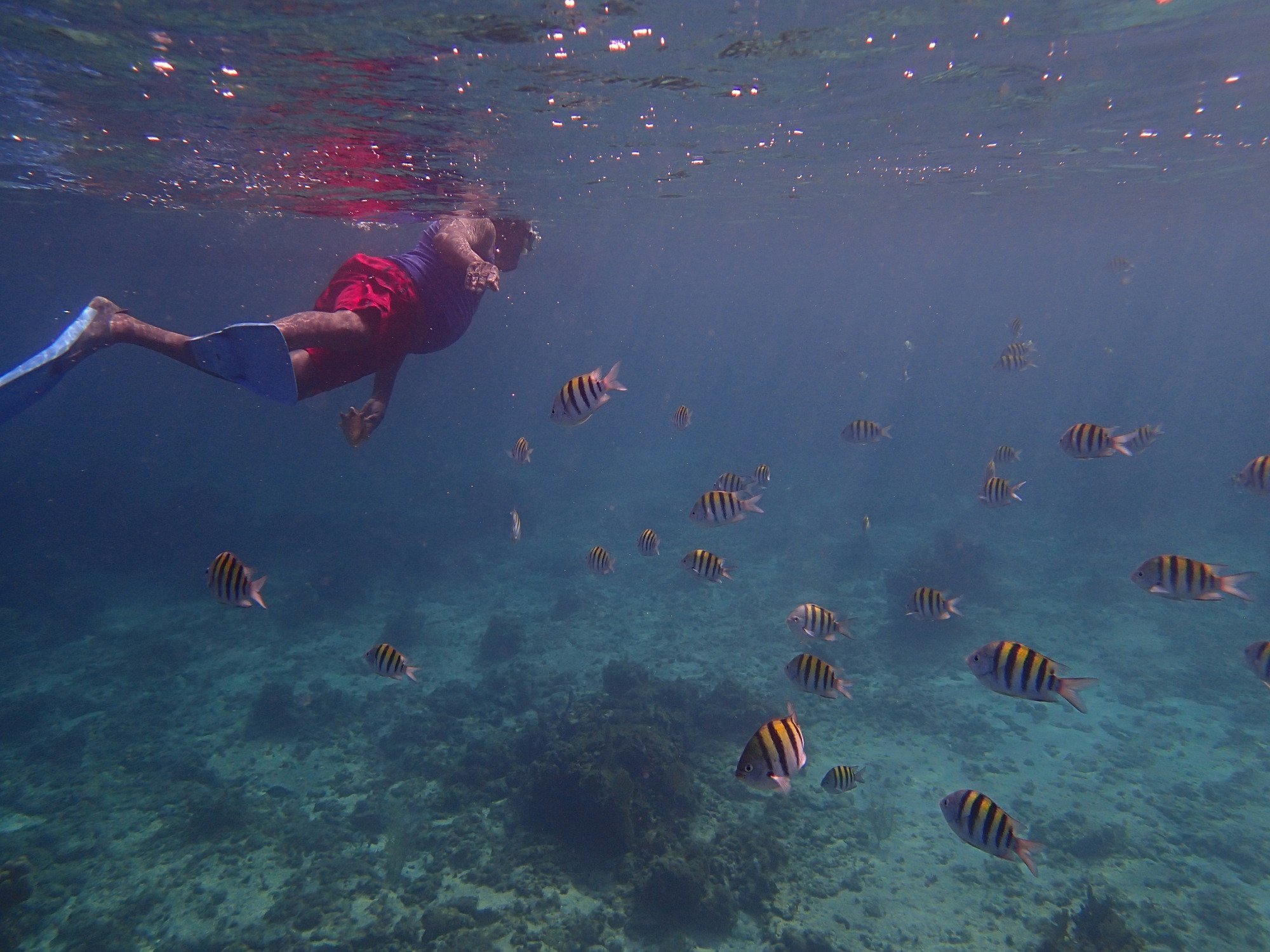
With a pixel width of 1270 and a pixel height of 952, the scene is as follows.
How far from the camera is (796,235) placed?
145 ft

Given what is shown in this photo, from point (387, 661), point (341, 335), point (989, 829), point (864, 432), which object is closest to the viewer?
point (989, 829)

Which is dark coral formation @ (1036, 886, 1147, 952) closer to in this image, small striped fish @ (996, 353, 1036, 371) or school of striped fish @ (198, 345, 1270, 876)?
school of striped fish @ (198, 345, 1270, 876)

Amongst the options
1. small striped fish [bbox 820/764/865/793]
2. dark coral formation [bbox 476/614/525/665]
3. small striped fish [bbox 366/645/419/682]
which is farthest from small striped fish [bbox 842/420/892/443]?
dark coral formation [bbox 476/614/525/665]

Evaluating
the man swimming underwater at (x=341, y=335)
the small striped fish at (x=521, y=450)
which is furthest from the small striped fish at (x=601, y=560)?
the man swimming underwater at (x=341, y=335)

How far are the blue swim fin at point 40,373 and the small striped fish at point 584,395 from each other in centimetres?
416

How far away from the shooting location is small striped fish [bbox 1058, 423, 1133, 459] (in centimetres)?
722

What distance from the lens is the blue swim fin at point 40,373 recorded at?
5020 millimetres

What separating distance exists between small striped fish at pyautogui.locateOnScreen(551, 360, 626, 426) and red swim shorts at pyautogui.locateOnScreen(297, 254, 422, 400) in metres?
1.93

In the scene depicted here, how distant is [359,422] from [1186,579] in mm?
8127

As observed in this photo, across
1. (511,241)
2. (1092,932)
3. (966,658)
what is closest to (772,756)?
(966,658)

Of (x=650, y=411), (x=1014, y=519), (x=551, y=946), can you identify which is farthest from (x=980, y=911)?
(x=650, y=411)

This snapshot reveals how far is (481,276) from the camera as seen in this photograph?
6.59m

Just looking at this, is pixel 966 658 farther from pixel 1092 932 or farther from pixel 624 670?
pixel 624 670

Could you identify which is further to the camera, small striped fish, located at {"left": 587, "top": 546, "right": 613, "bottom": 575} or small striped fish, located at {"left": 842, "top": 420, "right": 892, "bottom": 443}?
small striped fish, located at {"left": 842, "top": 420, "right": 892, "bottom": 443}
